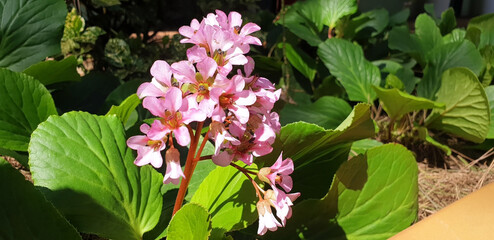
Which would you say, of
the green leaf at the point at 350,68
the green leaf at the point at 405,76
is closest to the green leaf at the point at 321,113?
the green leaf at the point at 350,68

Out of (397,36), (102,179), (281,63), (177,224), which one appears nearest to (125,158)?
(102,179)

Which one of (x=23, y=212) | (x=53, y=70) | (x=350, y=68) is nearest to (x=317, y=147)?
(x=23, y=212)

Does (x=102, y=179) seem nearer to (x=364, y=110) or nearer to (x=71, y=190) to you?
(x=71, y=190)

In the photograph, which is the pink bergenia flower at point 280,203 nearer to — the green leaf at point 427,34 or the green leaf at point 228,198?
the green leaf at point 228,198

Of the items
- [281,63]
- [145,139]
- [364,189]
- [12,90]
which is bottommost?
[281,63]

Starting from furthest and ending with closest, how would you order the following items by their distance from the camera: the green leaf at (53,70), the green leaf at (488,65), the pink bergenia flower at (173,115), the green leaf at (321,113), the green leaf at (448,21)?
the green leaf at (448,21) < the green leaf at (488,65) < the green leaf at (321,113) < the green leaf at (53,70) < the pink bergenia flower at (173,115)

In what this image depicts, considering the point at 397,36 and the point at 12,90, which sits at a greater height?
the point at 12,90

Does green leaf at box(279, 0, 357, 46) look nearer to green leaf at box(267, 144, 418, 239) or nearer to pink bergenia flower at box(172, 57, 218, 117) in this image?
green leaf at box(267, 144, 418, 239)

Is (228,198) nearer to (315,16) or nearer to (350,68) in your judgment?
(350,68)
